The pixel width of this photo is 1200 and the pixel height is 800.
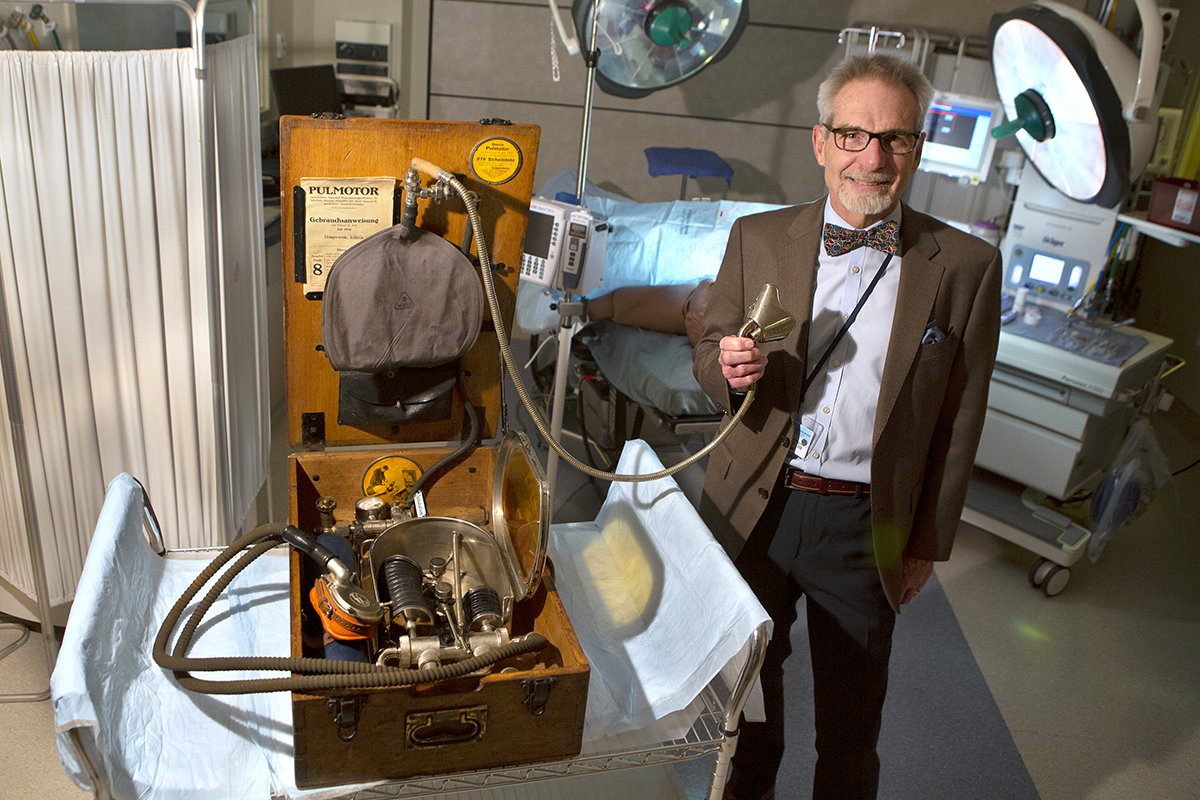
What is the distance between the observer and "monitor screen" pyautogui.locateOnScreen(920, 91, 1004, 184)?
2.79 metres

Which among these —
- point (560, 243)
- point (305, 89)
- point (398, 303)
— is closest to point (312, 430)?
point (398, 303)

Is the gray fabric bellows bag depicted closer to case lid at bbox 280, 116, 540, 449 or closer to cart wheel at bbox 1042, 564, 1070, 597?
case lid at bbox 280, 116, 540, 449

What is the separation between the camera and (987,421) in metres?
2.86

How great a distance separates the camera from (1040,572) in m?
Answer: 2.78

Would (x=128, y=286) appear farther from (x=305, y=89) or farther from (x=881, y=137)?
(x=305, y=89)

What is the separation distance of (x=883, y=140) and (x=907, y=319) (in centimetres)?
27

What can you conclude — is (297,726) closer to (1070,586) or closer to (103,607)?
(103,607)

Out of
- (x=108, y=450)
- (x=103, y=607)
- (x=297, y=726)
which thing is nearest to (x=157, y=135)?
(x=108, y=450)

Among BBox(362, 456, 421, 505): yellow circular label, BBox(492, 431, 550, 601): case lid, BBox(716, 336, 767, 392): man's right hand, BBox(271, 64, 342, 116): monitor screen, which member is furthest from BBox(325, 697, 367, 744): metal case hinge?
BBox(271, 64, 342, 116): monitor screen

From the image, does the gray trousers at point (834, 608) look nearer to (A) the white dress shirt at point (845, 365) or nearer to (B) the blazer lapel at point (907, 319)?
(A) the white dress shirt at point (845, 365)

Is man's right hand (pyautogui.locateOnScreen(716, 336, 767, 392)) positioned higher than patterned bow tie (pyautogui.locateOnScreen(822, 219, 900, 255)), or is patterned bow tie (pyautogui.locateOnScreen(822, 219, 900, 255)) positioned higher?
patterned bow tie (pyautogui.locateOnScreen(822, 219, 900, 255))

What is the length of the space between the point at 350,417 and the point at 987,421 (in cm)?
215

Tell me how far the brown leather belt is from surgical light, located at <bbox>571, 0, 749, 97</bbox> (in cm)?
149

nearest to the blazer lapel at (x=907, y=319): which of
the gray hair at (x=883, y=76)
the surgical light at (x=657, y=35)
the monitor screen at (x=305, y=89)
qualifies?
the gray hair at (x=883, y=76)
